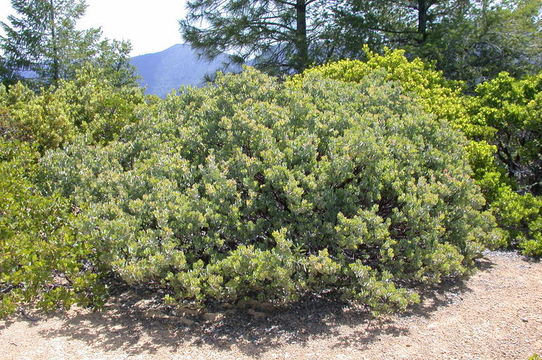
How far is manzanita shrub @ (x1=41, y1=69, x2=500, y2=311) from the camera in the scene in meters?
3.99

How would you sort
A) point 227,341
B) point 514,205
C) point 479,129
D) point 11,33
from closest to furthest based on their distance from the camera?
point 227,341 < point 514,205 < point 479,129 < point 11,33

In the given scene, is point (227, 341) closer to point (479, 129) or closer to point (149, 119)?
point (149, 119)

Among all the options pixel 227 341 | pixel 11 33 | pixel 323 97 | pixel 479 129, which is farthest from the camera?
pixel 11 33

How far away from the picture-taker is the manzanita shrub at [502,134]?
633cm

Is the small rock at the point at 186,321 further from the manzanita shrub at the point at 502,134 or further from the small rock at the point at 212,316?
the manzanita shrub at the point at 502,134

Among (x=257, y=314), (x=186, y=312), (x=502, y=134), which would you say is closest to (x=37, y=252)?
(x=186, y=312)

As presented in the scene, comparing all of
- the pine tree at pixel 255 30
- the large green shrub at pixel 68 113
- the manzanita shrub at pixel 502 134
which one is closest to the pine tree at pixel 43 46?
the pine tree at pixel 255 30

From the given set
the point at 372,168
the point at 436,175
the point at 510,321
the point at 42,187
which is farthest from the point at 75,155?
the point at 510,321

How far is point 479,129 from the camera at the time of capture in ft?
22.6

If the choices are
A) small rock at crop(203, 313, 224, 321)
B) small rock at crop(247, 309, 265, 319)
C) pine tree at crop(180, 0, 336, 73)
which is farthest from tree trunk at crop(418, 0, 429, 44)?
small rock at crop(203, 313, 224, 321)

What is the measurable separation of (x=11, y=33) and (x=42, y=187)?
18143 mm

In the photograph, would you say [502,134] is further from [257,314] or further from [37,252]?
[37,252]

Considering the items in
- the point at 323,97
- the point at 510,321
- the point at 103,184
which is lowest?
the point at 510,321

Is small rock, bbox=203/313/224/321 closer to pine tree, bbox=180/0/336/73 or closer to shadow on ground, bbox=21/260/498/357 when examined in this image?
shadow on ground, bbox=21/260/498/357
